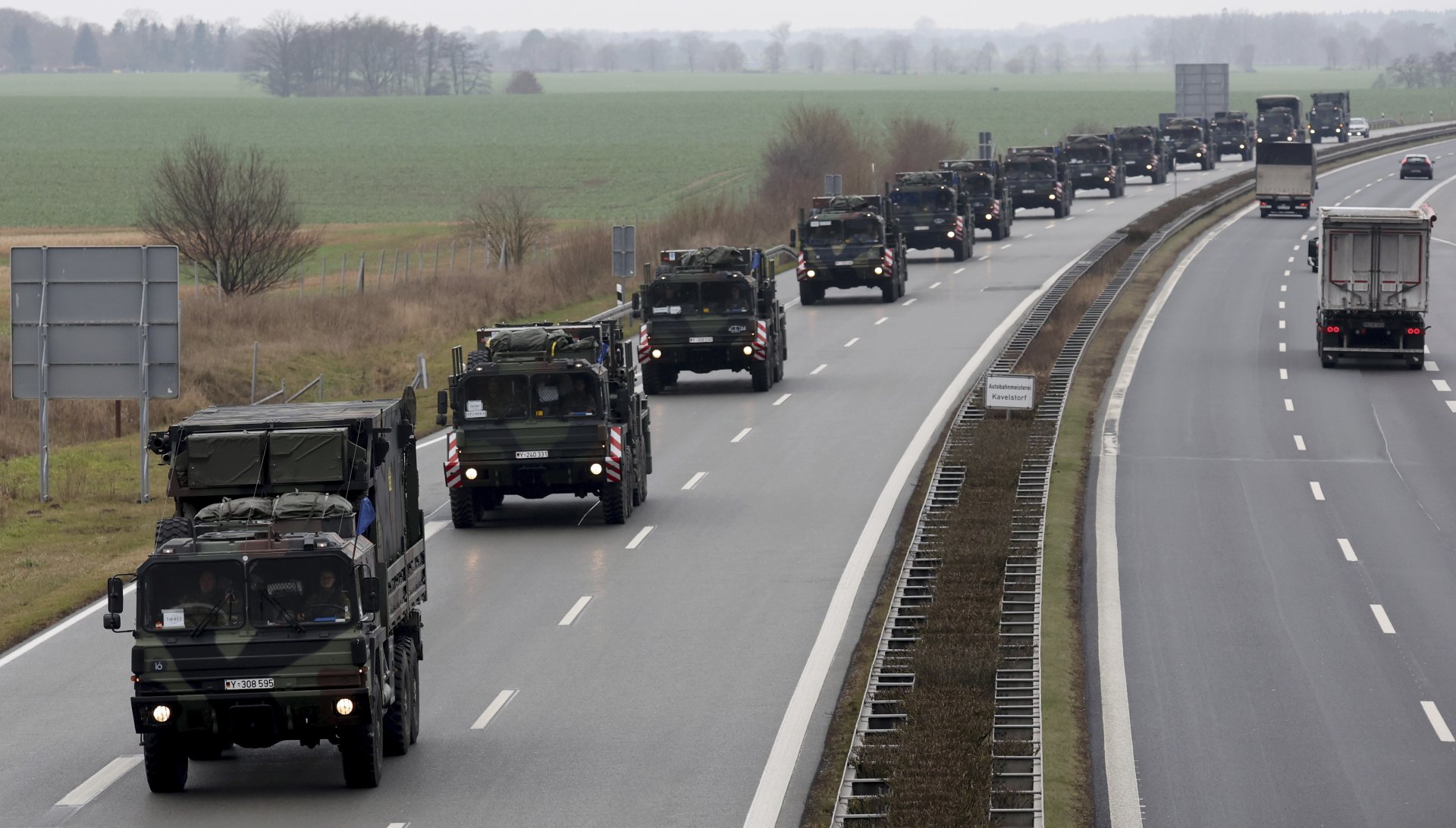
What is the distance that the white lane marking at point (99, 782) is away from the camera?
1494cm

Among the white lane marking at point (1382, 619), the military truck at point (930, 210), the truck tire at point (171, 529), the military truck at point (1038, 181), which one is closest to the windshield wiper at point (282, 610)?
the truck tire at point (171, 529)

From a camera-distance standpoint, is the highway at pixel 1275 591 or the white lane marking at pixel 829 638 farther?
the highway at pixel 1275 591

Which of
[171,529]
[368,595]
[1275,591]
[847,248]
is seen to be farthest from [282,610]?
[847,248]

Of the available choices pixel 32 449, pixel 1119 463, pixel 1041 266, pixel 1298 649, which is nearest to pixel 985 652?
pixel 1298 649

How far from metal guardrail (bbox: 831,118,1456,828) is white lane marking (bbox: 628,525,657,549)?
3505 millimetres

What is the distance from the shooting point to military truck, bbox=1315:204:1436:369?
42125mm

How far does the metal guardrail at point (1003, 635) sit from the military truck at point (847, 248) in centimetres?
1243

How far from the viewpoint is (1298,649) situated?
66.1 ft

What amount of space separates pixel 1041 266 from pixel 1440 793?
47.5 metres

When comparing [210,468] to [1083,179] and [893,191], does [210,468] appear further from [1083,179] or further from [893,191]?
[1083,179]

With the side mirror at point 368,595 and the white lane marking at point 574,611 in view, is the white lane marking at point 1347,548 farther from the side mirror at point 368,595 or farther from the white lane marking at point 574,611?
the side mirror at point 368,595

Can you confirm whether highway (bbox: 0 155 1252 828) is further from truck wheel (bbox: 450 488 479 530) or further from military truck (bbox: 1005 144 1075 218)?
military truck (bbox: 1005 144 1075 218)

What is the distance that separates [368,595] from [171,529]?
1.66 metres

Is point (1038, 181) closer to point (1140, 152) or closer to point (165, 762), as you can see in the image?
point (1140, 152)
